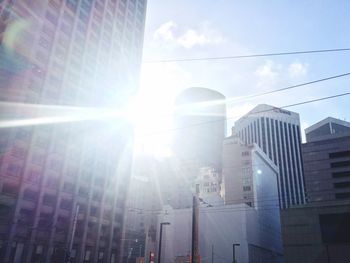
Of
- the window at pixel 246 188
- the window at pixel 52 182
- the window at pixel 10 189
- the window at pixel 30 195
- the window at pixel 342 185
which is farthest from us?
the window at pixel 246 188

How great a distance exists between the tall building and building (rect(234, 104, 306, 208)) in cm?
→ 11532

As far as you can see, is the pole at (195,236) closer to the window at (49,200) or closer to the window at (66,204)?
the window at (49,200)

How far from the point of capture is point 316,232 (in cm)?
6725

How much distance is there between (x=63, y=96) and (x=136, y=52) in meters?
27.5

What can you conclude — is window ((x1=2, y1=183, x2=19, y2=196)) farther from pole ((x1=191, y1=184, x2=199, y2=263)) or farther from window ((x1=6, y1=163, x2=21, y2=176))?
pole ((x1=191, y1=184, x2=199, y2=263))

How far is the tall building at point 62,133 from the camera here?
150ft

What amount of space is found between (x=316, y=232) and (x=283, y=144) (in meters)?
114

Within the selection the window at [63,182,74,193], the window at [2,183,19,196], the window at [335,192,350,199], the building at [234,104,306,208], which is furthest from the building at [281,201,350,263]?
the building at [234,104,306,208]

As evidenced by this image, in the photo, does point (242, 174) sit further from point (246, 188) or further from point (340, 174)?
point (340, 174)

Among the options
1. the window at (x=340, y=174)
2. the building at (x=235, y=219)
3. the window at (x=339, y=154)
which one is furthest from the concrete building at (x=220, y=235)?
the window at (x=339, y=154)

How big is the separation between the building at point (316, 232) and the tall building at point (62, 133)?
35.7 m

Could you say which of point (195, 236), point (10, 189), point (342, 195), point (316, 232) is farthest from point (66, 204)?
point (342, 195)

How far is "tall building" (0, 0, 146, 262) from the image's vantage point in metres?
45.8

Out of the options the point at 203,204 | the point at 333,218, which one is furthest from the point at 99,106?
the point at 203,204
